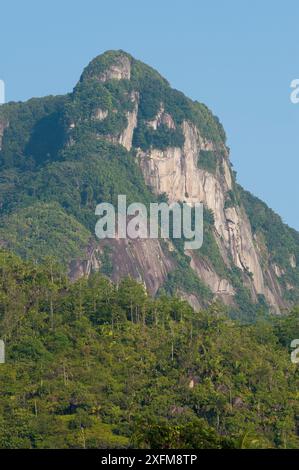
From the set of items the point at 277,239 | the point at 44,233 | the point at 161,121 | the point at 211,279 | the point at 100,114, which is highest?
the point at 161,121

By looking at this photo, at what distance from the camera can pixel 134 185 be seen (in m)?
166

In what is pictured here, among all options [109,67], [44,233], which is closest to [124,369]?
[44,233]

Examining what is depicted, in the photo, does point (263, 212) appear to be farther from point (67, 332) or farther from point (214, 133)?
point (67, 332)

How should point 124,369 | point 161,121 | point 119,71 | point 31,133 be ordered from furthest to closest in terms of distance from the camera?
1. point 31,133
2. point 119,71
3. point 161,121
4. point 124,369

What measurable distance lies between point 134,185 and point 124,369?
78934 millimetres

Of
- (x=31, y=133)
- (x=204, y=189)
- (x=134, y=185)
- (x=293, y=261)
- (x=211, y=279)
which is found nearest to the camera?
(x=134, y=185)

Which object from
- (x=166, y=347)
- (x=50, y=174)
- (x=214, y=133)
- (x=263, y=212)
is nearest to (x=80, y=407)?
(x=166, y=347)

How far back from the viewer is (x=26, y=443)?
7812 cm

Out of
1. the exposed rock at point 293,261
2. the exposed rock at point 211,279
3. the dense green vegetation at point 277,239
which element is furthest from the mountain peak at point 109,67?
the exposed rock at point 293,261

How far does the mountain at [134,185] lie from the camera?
15350 centimetres

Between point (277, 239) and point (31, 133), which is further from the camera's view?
point (277, 239)

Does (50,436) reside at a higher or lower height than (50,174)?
lower

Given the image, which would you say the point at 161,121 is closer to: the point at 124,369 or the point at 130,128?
the point at 130,128
